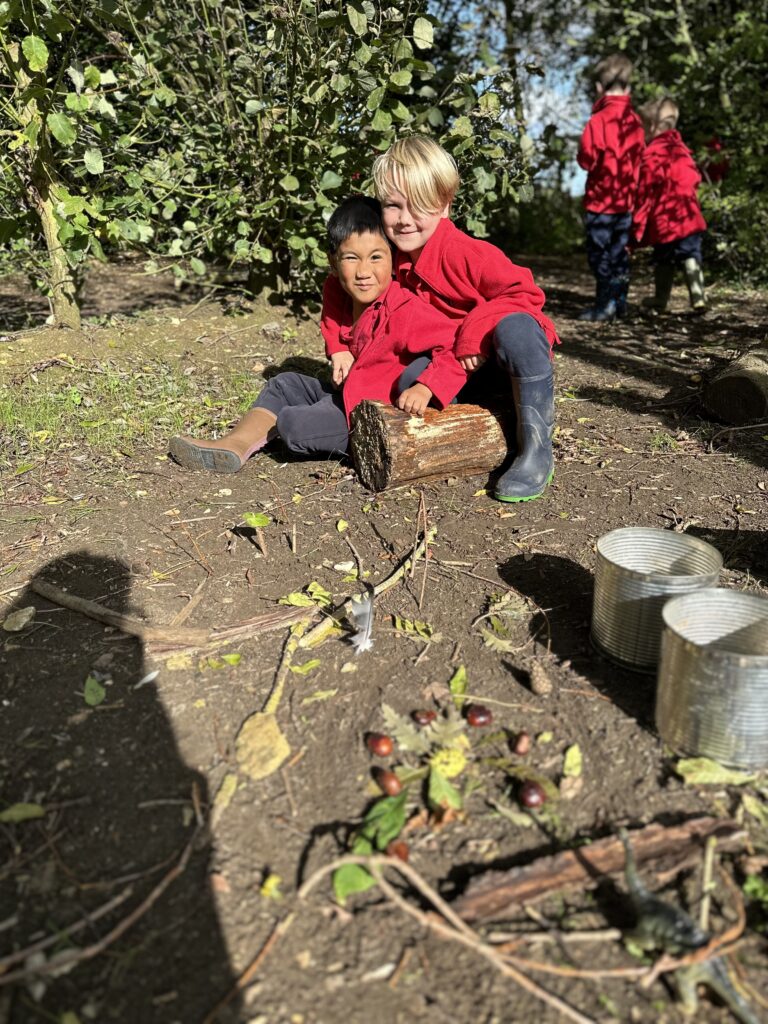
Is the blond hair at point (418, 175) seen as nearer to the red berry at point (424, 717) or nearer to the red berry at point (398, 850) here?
the red berry at point (424, 717)

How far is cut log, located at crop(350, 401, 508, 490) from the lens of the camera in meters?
3.40

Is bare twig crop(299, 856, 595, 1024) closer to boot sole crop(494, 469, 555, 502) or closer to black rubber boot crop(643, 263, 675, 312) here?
boot sole crop(494, 469, 555, 502)

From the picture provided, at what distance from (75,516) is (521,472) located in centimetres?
187

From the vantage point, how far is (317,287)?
616 cm

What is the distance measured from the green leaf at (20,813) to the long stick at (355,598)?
33.9 inches

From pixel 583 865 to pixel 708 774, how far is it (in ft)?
1.37

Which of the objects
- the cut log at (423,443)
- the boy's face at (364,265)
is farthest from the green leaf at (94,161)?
the cut log at (423,443)

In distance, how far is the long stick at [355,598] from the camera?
2.53 m

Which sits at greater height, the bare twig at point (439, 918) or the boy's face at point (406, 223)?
the boy's face at point (406, 223)

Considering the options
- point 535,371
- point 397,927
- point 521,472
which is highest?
point 535,371

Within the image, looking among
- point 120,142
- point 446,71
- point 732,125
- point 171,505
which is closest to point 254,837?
point 171,505

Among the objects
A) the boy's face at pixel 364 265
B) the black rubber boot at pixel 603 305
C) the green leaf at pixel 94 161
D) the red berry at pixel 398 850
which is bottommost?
the red berry at pixel 398 850

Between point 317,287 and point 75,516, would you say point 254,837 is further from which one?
point 317,287

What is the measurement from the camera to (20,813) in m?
1.89
